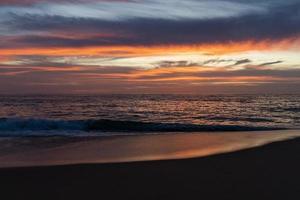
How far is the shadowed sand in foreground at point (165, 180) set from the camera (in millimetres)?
5848

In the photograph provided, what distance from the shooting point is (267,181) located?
6559 millimetres

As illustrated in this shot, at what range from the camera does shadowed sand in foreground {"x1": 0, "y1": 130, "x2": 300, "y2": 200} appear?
585 centimetres

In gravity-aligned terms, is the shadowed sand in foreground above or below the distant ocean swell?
above

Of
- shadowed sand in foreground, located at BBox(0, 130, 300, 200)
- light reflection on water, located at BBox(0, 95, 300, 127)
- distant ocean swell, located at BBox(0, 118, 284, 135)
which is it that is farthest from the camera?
light reflection on water, located at BBox(0, 95, 300, 127)

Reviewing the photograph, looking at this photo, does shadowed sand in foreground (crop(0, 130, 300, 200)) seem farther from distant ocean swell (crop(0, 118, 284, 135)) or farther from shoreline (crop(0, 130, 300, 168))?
distant ocean swell (crop(0, 118, 284, 135))

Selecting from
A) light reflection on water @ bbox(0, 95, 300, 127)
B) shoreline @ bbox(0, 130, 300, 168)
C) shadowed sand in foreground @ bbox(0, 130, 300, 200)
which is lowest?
light reflection on water @ bbox(0, 95, 300, 127)

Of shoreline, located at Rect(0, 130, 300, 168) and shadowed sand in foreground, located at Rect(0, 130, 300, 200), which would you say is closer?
shadowed sand in foreground, located at Rect(0, 130, 300, 200)

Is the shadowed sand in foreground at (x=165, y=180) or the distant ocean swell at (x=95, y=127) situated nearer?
the shadowed sand in foreground at (x=165, y=180)

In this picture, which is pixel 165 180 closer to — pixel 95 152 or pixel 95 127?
pixel 95 152

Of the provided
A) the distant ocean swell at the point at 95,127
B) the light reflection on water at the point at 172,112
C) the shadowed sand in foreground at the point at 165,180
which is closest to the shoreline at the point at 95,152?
the shadowed sand in foreground at the point at 165,180

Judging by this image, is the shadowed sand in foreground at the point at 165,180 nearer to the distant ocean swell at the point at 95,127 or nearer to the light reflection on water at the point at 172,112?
the distant ocean swell at the point at 95,127

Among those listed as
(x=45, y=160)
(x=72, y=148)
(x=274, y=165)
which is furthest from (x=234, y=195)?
(x=72, y=148)

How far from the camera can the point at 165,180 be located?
6.76 metres

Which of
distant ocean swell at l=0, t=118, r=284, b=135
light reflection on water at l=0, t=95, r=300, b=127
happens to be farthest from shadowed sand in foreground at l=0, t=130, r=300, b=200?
light reflection on water at l=0, t=95, r=300, b=127
